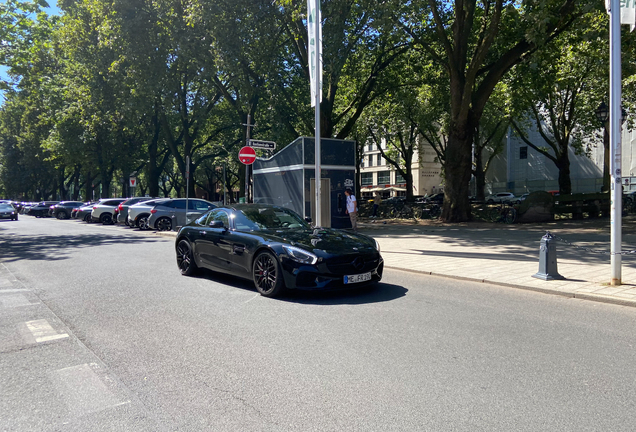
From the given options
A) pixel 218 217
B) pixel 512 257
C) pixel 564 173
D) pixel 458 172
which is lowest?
pixel 512 257

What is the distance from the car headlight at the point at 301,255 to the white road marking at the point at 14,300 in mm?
3821

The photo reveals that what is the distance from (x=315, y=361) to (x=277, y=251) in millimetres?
2779

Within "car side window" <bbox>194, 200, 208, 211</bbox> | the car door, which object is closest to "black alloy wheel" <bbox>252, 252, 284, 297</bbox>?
the car door

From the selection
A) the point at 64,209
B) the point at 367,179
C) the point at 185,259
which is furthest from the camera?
the point at 367,179

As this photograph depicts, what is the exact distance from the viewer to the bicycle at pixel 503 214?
20766 millimetres

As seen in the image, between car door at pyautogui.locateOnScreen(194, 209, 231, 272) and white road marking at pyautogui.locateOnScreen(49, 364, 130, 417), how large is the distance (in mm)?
3901

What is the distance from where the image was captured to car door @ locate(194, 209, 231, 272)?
26.6 ft

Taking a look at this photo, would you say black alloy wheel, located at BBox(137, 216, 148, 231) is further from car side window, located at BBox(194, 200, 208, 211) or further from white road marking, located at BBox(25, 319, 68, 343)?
white road marking, located at BBox(25, 319, 68, 343)

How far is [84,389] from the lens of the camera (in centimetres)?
374

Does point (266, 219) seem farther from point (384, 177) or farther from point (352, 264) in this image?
point (384, 177)

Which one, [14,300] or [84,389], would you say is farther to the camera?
[14,300]

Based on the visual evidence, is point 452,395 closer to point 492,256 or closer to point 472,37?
point 492,256

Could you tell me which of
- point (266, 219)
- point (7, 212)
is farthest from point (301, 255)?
point (7, 212)

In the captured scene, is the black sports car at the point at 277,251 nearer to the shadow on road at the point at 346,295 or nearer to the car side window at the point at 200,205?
the shadow on road at the point at 346,295
